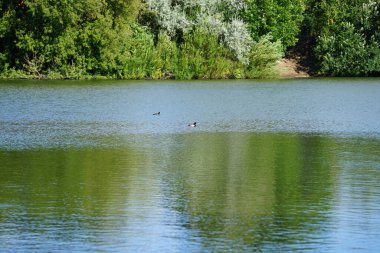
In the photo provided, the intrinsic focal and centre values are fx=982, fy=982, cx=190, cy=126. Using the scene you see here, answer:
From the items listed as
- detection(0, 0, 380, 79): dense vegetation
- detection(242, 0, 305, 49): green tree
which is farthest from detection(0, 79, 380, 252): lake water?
detection(242, 0, 305, 49): green tree

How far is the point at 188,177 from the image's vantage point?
746 inches

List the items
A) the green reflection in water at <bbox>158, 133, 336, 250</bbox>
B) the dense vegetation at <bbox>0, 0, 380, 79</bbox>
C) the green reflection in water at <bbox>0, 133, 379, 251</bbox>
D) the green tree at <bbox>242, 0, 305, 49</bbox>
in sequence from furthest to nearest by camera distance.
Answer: the green tree at <bbox>242, 0, 305, 49</bbox> < the dense vegetation at <bbox>0, 0, 380, 79</bbox> < the green reflection in water at <bbox>158, 133, 336, 250</bbox> < the green reflection in water at <bbox>0, 133, 379, 251</bbox>

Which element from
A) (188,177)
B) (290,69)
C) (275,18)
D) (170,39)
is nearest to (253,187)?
(188,177)

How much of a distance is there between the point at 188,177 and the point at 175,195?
2084 millimetres

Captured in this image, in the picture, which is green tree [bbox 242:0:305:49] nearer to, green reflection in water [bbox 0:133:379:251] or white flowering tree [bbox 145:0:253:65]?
white flowering tree [bbox 145:0:253:65]

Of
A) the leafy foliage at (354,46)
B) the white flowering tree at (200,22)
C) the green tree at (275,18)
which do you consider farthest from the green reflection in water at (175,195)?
the leafy foliage at (354,46)

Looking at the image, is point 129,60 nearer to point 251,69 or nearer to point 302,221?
point 251,69

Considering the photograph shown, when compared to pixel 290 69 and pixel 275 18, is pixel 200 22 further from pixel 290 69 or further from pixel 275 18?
pixel 290 69

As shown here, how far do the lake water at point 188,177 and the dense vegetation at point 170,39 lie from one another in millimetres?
16332

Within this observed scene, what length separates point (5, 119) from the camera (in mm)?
30828

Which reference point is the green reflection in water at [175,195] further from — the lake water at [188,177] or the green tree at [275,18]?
the green tree at [275,18]

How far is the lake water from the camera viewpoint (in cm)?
1368

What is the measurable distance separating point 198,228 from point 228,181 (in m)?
4.30

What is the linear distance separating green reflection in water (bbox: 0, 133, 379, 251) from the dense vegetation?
29287 millimetres
